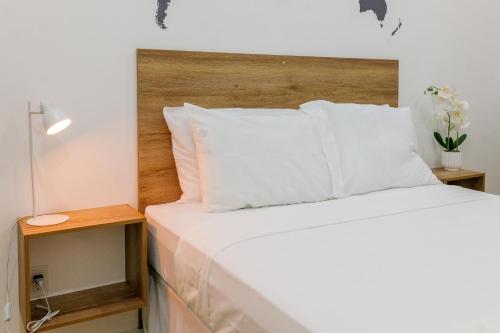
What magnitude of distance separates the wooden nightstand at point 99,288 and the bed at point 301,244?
2.8 inches

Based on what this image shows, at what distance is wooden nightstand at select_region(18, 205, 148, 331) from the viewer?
65.6 inches

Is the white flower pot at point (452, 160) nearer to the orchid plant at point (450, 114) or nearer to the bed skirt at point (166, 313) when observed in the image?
the orchid plant at point (450, 114)

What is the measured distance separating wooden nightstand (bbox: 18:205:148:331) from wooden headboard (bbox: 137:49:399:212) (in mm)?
224

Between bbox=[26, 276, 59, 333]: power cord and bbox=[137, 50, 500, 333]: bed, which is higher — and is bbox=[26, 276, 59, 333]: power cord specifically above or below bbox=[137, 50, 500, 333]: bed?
below

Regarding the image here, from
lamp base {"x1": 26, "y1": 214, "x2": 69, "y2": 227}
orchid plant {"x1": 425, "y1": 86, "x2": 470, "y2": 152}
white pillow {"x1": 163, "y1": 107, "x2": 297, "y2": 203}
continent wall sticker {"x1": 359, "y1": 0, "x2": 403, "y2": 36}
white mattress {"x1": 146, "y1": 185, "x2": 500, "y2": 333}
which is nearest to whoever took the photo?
white mattress {"x1": 146, "y1": 185, "x2": 500, "y2": 333}

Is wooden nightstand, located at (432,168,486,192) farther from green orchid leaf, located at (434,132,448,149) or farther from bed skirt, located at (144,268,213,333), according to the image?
bed skirt, located at (144,268,213,333)

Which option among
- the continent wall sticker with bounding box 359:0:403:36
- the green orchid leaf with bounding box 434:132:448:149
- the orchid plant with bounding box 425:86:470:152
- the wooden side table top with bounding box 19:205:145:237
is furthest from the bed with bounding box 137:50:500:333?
the green orchid leaf with bounding box 434:132:448:149

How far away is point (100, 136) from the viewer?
6.58 feet

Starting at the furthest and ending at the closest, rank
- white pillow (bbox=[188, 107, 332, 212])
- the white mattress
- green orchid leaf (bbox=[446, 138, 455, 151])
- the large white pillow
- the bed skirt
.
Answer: green orchid leaf (bbox=[446, 138, 455, 151]), the large white pillow, white pillow (bbox=[188, 107, 332, 212]), the bed skirt, the white mattress

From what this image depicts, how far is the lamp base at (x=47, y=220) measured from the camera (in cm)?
175

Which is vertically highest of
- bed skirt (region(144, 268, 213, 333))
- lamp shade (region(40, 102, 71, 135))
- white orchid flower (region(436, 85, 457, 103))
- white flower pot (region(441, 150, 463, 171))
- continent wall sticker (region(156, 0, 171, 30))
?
continent wall sticker (region(156, 0, 171, 30))

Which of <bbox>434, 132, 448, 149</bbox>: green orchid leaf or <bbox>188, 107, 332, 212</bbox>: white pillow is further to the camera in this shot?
<bbox>434, 132, 448, 149</bbox>: green orchid leaf

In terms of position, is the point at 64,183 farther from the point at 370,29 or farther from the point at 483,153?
the point at 483,153

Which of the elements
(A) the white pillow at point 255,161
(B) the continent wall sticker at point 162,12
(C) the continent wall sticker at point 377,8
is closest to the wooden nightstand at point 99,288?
(A) the white pillow at point 255,161
